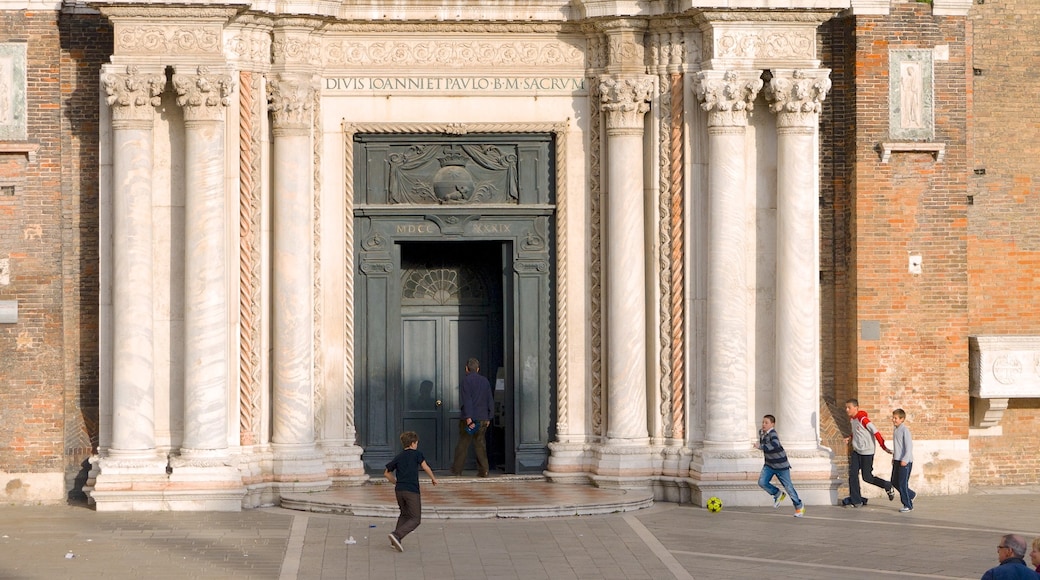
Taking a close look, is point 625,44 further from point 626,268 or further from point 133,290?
point 133,290

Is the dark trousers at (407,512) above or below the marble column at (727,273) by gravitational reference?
below

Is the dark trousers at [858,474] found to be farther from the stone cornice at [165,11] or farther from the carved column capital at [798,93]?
the stone cornice at [165,11]

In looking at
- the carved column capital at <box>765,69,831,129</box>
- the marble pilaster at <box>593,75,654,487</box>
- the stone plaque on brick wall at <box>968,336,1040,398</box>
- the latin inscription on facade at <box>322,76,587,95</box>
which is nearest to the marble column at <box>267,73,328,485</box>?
the latin inscription on facade at <box>322,76,587,95</box>

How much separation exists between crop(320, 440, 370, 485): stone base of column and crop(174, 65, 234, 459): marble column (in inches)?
56.6

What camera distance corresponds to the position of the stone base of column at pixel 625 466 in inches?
754

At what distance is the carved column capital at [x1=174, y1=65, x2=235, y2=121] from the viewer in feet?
59.3

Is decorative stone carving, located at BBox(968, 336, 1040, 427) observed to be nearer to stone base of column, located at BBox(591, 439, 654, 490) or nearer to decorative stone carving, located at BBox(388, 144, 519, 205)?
stone base of column, located at BBox(591, 439, 654, 490)

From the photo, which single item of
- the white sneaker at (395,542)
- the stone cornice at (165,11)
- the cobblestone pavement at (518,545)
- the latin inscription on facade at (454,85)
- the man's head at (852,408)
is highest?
the stone cornice at (165,11)

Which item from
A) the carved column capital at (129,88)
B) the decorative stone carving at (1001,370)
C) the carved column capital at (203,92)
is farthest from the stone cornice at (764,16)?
the carved column capital at (129,88)

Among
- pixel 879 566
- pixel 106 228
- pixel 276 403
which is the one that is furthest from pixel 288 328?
A: pixel 879 566

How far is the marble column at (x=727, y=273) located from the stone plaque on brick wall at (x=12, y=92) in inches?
308

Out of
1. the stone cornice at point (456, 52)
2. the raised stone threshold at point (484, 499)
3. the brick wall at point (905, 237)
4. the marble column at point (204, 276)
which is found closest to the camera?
the raised stone threshold at point (484, 499)

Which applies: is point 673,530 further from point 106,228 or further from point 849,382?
point 106,228

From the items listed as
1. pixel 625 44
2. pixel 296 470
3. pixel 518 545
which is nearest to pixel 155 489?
pixel 296 470
